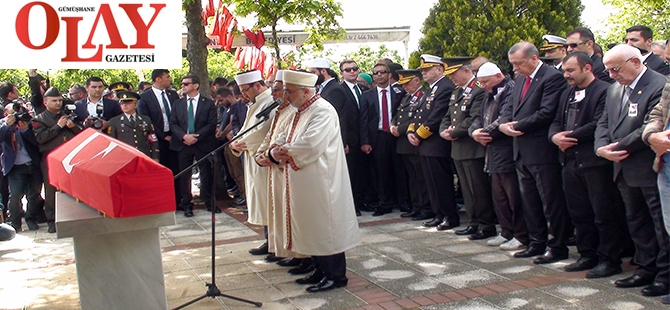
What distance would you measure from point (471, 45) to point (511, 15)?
0.97 m

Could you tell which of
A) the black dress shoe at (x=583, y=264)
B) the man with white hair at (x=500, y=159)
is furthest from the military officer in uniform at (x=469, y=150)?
the black dress shoe at (x=583, y=264)

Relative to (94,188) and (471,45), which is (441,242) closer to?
(94,188)

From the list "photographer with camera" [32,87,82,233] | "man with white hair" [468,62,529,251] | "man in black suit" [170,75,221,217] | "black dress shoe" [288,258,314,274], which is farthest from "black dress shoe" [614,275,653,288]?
"photographer with camera" [32,87,82,233]

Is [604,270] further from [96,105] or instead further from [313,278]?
[96,105]

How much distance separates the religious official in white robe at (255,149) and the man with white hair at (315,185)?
1.08m

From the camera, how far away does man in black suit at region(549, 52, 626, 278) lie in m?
5.83

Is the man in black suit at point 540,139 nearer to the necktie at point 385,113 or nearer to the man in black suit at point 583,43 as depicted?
the man in black suit at point 583,43

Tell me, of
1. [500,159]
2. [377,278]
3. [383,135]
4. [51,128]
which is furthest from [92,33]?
[383,135]

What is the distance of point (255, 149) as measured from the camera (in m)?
6.93

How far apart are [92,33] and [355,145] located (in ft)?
15.3

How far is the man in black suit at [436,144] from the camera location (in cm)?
838

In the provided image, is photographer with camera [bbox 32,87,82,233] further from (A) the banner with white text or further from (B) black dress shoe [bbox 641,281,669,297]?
(B) black dress shoe [bbox 641,281,669,297]

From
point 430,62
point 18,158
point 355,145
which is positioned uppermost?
point 430,62

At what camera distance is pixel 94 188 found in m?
4.29
